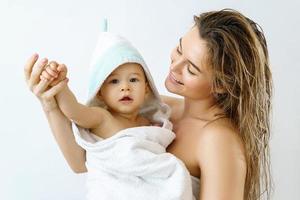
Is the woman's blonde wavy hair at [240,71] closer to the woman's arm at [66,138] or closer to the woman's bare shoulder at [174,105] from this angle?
the woman's bare shoulder at [174,105]

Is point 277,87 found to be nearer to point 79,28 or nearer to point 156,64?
point 156,64

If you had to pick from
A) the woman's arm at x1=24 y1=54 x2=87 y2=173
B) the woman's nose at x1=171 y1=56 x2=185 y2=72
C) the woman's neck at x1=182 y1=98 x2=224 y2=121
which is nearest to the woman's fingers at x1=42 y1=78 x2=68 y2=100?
the woman's arm at x1=24 y1=54 x2=87 y2=173

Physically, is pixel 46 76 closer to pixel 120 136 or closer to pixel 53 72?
pixel 53 72

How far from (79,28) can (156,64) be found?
0.31 m

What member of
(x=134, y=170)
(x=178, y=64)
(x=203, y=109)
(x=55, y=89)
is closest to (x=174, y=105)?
(x=203, y=109)

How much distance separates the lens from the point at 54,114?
1370mm

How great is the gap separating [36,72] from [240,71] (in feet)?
1.66

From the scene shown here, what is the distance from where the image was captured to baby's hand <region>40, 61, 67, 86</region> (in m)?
1.22

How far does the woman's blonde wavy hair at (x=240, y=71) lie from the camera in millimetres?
1371

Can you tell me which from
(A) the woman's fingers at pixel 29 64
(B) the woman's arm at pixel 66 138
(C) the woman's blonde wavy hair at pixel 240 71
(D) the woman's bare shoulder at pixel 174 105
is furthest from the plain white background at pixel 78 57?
(A) the woman's fingers at pixel 29 64

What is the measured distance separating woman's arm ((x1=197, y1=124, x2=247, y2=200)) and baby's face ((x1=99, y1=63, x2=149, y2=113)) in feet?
0.67

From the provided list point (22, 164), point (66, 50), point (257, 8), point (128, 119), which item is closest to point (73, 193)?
point (22, 164)

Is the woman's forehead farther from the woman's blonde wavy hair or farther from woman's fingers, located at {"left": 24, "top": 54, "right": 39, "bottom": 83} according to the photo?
woman's fingers, located at {"left": 24, "top": 54, "right": 39, "bottom": 83}

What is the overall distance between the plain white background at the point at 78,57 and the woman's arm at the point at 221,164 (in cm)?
64
